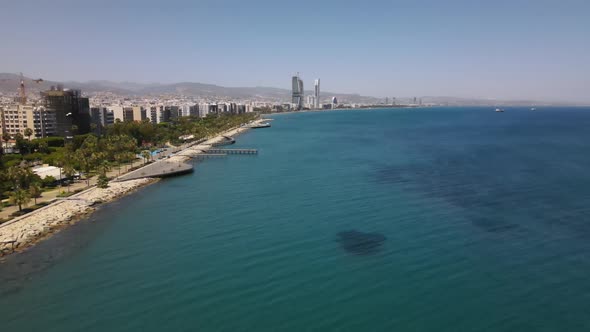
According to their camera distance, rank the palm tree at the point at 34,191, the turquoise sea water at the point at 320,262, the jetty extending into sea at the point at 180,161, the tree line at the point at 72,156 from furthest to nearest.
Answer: the jetty extending into sea at the point at 180,161
the tree line at the point at 72,156
the palm tree at the point at 34,191
the turquoise sea water at the point at 320,262

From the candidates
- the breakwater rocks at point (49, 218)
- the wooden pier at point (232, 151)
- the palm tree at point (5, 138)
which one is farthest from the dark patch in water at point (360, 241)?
the palm tree at point (5, 138)

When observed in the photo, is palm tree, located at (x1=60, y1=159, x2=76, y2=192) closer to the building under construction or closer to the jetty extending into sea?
the jetty extending into sea

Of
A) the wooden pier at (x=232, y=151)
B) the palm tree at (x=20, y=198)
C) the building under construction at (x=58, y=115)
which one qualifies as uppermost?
the building under construction at (x=58, y=115)

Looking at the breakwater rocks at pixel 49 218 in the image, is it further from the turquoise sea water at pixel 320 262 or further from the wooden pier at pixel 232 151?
the wooden pier at pixel 232 151

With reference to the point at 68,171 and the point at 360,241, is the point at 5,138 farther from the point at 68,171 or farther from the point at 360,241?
the point at 360,241

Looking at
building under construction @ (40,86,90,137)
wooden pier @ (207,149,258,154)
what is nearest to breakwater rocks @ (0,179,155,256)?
wooden pier @ (207,149,258,154)

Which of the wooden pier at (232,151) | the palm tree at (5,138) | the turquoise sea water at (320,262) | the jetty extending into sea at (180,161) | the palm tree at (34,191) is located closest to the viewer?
the turquoise sea water at (320,262)

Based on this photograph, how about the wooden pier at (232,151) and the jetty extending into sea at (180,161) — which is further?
the wooden pier at (232,151)
